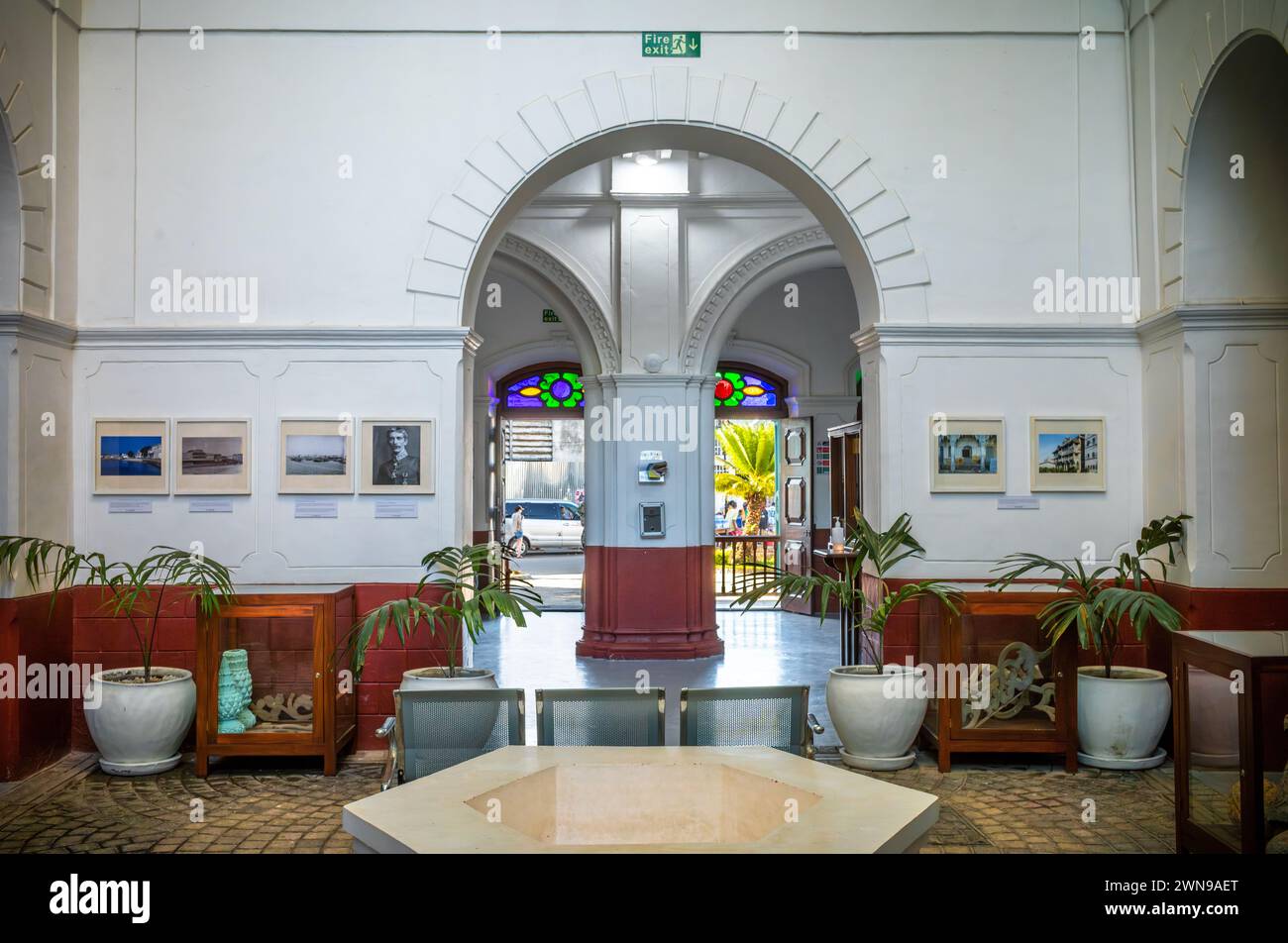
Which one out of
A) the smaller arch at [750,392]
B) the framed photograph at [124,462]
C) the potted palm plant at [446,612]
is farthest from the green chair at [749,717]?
the smaller arch at [750,392]

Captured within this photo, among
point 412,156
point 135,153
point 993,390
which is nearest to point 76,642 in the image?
point 135,153

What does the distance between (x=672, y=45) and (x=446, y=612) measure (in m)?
3.59

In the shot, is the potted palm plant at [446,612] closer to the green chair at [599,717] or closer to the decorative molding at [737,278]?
the green chair at [599,717]

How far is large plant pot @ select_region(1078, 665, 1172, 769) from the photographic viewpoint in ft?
16.8

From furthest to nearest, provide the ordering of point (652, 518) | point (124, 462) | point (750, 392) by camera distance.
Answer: point (750, 392)
point (652, 518)
point (124, 462)

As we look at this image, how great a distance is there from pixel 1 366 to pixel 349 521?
1942mm

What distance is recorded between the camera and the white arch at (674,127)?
19.3 feet

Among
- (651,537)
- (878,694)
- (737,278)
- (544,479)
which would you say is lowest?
(878,694)

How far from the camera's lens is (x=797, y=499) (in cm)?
1214

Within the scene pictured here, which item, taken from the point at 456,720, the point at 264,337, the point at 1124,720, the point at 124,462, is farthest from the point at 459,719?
the point at 1124,720

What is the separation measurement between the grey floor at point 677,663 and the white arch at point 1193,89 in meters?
3.36

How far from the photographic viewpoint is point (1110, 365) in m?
5.86

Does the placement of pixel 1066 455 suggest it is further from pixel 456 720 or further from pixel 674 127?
pixel 456 720

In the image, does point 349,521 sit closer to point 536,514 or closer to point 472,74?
point 472,74
